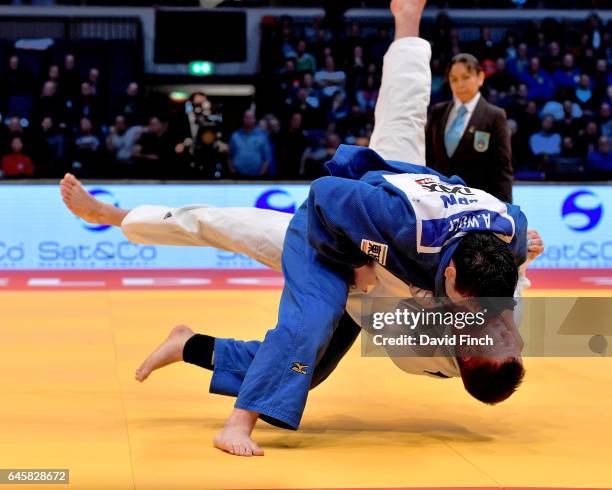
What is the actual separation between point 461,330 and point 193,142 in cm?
860

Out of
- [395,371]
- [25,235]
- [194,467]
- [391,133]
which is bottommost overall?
[25,235]

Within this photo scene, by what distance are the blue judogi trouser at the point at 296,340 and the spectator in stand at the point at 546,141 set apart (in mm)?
9667

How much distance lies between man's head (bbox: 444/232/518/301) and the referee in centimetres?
327

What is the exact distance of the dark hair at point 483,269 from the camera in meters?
3.14

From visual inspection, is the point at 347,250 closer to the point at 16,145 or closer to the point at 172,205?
the point at 172,205

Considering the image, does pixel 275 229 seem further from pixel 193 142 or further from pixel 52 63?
pixel 52 63

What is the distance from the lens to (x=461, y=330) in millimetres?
3250

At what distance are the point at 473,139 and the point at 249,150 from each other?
5557 mm

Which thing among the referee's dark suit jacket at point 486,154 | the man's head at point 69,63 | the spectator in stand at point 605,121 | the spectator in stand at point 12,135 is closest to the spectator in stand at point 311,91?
the man's head at point 69,63

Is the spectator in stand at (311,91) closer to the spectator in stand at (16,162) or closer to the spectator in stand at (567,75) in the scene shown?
the spectator in stand at (567,75)

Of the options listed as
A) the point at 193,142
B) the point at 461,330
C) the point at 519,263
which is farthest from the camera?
the point at 193,142

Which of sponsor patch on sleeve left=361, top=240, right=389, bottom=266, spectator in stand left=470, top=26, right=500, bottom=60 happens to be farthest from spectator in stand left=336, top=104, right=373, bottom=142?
sponsor patch on sleeve left=361, top=240, right=389, bottom=266

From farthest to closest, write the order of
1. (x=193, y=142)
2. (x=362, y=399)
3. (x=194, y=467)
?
1. (x=193, y=142)
2. (x=362, y=399)
3. (x=194, y=467)

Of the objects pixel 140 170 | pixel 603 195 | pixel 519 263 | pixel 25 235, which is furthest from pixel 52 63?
pixel 519 263
